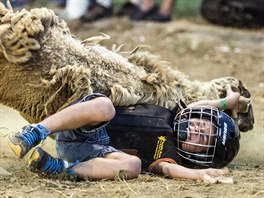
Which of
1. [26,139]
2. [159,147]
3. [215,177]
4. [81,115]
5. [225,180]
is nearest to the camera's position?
[26,139]

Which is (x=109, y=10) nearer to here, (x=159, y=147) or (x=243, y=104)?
(x=243, y=104)

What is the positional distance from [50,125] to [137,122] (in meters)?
0.76

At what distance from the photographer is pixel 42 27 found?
5070 millimetres

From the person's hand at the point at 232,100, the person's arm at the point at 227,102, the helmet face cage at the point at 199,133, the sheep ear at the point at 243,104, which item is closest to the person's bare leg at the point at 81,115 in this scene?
the helmet face cage at the point at 199,133

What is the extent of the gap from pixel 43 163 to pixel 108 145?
2.13 ft

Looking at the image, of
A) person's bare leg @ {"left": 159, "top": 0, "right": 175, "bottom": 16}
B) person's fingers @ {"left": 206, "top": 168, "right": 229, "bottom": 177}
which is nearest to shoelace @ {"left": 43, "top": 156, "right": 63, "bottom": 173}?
person's fingers @ {"left": 206, "top": 168, "right": 229, "bottom": 177}

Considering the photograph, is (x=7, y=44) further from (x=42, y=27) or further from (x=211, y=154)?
(x=211, y=154)

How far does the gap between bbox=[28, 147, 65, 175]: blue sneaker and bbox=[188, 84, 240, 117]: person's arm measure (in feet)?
4.11

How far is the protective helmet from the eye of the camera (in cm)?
538

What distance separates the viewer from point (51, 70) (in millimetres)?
5086

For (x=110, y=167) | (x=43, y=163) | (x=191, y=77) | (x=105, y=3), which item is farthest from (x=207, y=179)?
(x=105, y=3)

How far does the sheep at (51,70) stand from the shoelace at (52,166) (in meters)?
0.39

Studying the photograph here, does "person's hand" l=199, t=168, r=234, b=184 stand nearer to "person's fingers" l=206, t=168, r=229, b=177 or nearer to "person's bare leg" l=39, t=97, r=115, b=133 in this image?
"person's fingers" l=206, t=168, r=229, b=177

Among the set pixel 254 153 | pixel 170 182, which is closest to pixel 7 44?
pixel 170 182
